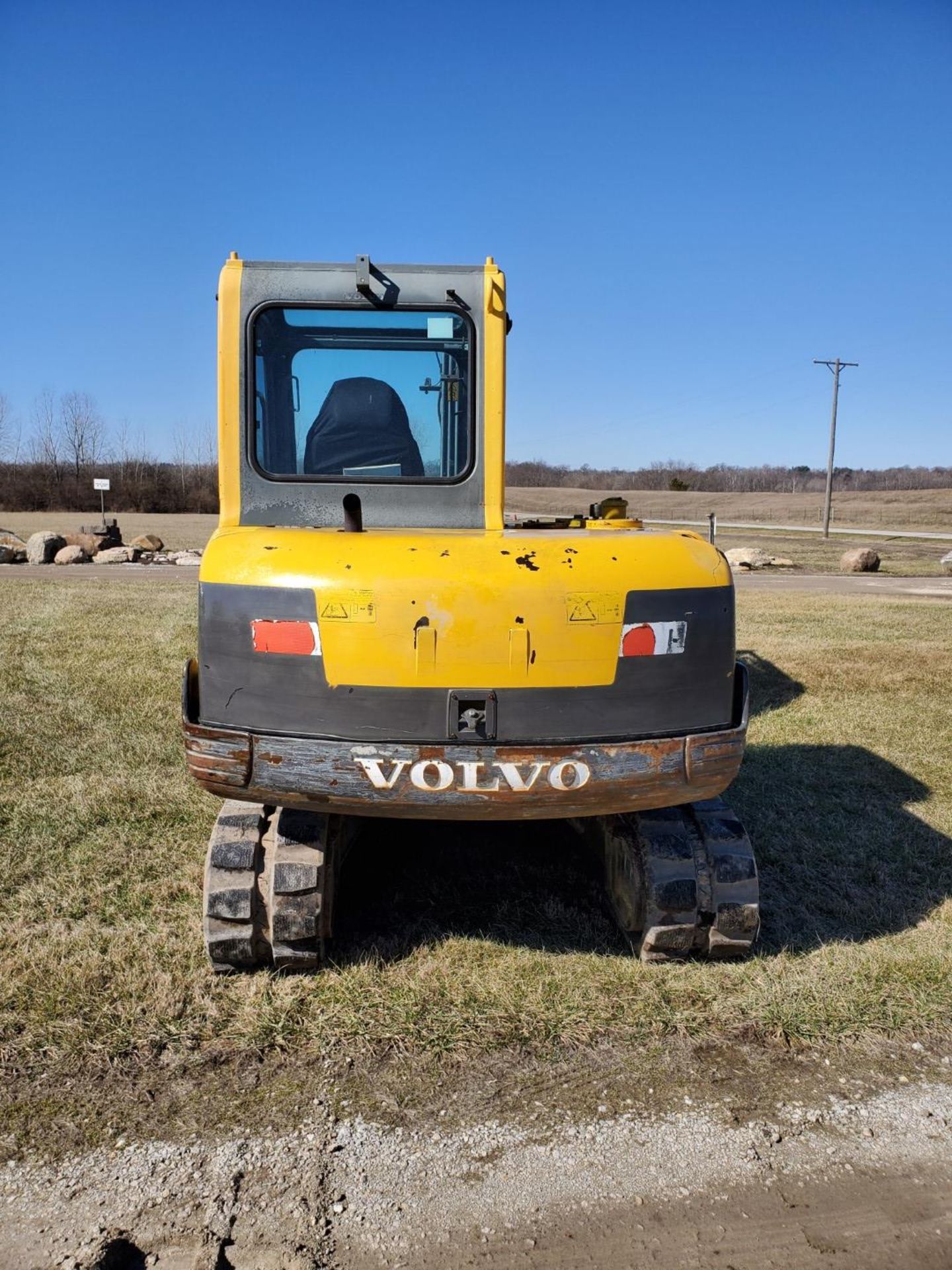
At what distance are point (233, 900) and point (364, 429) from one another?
1868 millimetres

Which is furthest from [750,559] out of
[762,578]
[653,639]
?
[653,639]

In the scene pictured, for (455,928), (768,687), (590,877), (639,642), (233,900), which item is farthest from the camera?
(768,687)

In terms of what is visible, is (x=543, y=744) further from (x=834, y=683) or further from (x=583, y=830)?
(x=834, y=683)

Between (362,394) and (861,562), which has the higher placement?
(362,394)

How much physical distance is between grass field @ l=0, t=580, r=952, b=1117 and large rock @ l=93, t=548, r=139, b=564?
15.7 m

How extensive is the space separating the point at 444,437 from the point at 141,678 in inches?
227

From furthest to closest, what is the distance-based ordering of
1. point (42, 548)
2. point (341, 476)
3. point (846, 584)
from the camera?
point (42, 548), point (846, 584), point (341, 476)

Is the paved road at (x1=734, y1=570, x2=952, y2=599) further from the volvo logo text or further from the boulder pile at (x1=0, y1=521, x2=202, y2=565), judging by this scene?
the volvo logo text

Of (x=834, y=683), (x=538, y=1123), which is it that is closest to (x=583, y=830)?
(x=538, y=1123)

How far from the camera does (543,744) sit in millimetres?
2953

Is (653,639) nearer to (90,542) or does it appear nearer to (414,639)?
(414,639)

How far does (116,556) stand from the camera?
21.9 meters

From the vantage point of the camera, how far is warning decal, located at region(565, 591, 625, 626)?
2904mm

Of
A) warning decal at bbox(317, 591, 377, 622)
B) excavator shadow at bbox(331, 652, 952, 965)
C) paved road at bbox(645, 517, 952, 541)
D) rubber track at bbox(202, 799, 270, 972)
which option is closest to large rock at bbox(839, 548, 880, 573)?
paved road at bbox(645, 517, 952, 541)
